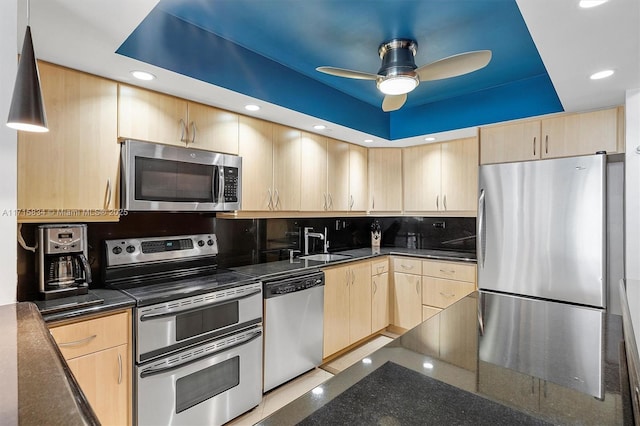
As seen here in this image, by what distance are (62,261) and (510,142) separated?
11.2ft

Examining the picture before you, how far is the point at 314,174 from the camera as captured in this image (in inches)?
129

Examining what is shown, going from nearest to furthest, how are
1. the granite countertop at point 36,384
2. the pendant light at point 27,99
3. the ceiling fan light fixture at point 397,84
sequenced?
1. the granite countertop at point 36,384
2. the pendant light at point 27,99
3. the ceiling fan light fixture at point 397,84

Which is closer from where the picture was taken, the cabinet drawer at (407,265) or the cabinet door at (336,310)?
the cabinet door at (336,310)

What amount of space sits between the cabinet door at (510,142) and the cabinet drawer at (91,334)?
3072mm

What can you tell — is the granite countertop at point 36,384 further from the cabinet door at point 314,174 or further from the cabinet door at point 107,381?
the cabinet door at point 314,174

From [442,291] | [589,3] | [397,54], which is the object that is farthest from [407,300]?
[589,3]

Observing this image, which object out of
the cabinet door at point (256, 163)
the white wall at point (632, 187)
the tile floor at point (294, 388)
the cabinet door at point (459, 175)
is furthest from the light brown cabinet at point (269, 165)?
the white wall at point (632, 187)

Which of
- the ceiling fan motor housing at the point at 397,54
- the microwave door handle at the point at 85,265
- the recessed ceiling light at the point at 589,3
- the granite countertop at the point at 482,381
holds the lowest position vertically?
the granite countertop at the point at 482,381

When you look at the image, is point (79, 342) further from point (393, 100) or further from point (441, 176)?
point (441, 176)

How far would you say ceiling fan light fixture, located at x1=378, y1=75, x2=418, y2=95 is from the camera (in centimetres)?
202

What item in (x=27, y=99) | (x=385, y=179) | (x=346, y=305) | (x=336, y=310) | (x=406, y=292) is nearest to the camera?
(x=27, y=99)

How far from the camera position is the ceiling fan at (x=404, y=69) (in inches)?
70.4

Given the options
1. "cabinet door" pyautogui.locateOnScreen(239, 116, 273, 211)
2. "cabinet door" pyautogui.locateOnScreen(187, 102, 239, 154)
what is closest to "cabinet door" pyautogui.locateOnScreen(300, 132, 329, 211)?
"cabinet door" pyautogui.locateOnScreen(239, 116, 273, 211)

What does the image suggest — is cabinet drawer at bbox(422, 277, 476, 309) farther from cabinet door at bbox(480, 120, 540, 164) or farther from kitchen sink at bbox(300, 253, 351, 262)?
cabinet door at bbox(480, 120, 540, 164)
